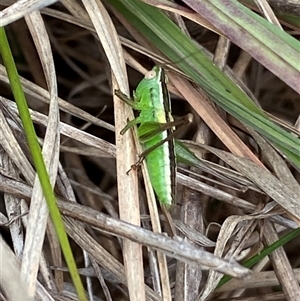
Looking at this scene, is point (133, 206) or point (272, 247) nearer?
point (133, 206)

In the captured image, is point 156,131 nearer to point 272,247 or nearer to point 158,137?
point 158,137

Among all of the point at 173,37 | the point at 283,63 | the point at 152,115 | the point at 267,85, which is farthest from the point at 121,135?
the point at 267,85

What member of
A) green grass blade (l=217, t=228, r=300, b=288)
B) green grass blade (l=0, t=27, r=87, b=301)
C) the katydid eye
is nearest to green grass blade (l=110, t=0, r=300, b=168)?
the katydid eye

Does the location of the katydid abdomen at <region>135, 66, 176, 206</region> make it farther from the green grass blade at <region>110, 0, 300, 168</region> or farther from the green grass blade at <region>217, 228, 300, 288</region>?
the green grass blade at <region>217, 228, 300, 288</region>

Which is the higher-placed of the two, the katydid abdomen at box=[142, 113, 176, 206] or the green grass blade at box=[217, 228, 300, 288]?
the katydid abdomen at box=[142, 113, 176, 206]

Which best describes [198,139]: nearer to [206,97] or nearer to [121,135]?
[206,97]

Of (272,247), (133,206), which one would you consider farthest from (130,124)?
(272,247)
